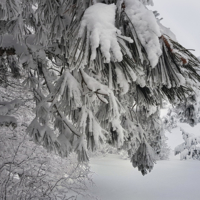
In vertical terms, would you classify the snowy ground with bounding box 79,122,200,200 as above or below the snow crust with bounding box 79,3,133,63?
below

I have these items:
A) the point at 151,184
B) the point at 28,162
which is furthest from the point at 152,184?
the point at 28,162

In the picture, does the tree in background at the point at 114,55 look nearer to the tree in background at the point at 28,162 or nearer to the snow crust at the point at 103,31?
the snow crust at the point at 103,31

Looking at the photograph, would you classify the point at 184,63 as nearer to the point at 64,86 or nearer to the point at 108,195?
the point at 64,86

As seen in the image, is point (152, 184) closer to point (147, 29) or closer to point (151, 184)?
point (151, 184)

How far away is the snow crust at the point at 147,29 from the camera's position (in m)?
0.91

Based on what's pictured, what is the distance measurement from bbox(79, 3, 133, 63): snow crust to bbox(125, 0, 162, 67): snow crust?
104 millimetres

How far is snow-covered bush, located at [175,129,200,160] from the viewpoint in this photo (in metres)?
11.6

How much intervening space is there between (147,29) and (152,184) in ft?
29.1

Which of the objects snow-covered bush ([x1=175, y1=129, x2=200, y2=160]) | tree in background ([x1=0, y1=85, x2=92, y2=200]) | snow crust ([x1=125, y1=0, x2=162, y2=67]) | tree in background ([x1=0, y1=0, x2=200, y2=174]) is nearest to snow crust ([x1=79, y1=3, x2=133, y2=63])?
tree in background ([x1=0, y1=0, x2=200, y2=174])

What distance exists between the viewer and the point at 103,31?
859 mm

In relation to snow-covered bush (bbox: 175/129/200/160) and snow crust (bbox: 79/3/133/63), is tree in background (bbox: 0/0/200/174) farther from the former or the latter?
snow-covered bush (bbox: 175/129/200/160)

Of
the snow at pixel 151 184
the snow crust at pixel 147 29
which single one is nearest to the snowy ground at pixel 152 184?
the snow at pixel 151 184

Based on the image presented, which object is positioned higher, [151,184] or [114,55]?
[114,55]

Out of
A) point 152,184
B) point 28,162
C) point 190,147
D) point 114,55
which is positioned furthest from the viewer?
point 190,147
